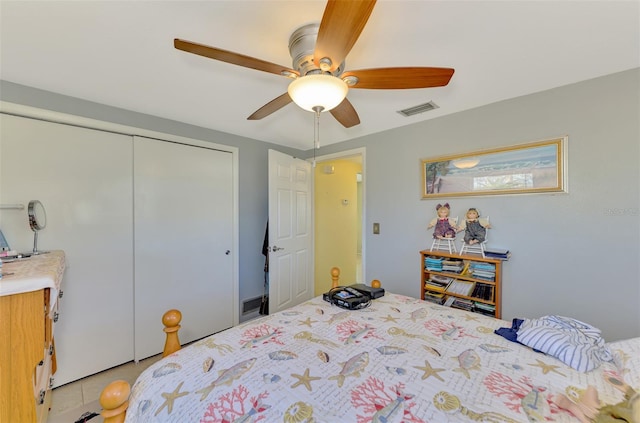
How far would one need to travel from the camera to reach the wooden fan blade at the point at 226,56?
3.37 feet

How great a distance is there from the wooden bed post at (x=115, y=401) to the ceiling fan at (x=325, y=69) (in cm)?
126

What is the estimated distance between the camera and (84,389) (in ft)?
6.42

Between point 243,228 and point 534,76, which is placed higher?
point 534,76

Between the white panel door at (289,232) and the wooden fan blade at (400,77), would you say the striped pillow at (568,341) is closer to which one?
the wooden fan blade at (400,77)

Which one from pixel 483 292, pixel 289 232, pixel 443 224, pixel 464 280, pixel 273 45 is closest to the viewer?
pixel 273 45

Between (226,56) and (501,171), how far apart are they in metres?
2.15

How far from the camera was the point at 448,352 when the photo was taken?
1.24m

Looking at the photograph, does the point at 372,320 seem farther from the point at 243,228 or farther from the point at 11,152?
the point at 11,152

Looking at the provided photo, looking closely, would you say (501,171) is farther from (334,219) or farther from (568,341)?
(334,219)

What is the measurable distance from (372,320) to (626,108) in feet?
6.83

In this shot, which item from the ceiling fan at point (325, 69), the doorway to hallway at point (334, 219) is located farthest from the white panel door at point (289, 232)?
the ceiling fan at point (325, 69)

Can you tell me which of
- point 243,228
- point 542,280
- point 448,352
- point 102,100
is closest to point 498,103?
point 542,280

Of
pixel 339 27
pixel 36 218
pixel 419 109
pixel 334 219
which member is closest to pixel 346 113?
pixel 339 27

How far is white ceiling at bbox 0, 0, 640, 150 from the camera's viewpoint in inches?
45.5
